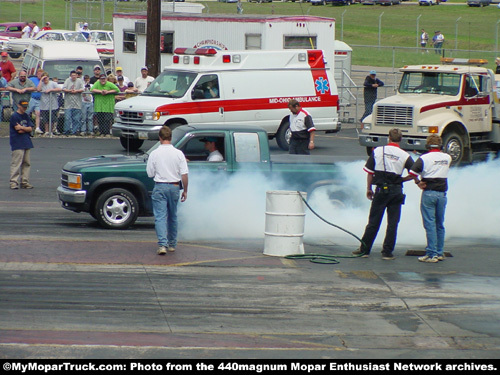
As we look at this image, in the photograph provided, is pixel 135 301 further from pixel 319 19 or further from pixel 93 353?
pixel 319 19

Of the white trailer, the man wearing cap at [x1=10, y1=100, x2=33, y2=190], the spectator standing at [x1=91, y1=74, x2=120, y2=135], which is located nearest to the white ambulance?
the spectator standing at [x1=91, y1=74, x2=120, y2=135]

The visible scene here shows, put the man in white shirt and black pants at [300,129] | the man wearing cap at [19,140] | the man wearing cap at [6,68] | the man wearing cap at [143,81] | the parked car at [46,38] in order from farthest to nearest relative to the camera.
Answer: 1. the parked car at [46,38]
2. the man wearing cap at [6,68]
3. the man wearing cap at [143,81]
4. the man in white shirt and black pants at [300,129]
5. the man wearing cap at [19,140]

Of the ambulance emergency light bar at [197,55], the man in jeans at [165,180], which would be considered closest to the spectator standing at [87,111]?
Answer: the ambulance emergency light bar at [197,55]

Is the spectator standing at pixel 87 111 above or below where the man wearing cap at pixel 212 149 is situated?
above

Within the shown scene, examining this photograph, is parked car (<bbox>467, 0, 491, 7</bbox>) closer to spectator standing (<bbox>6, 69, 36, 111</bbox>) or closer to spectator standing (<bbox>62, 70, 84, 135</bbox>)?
spectator standing (<bbox>62, 70, 84, 135</bbox>)

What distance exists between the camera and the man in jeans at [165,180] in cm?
1088

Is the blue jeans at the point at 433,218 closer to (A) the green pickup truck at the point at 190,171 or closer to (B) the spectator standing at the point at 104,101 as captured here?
(A) the green pickup truck at the point at 190,171

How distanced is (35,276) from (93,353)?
293 cm

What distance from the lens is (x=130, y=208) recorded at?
12.7m

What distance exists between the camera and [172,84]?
73.0ft

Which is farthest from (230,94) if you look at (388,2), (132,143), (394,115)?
(388,2)

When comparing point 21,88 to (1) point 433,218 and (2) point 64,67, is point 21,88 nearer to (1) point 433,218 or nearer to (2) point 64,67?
(2) point 64,67

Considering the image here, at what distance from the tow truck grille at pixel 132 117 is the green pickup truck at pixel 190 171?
847 cm
